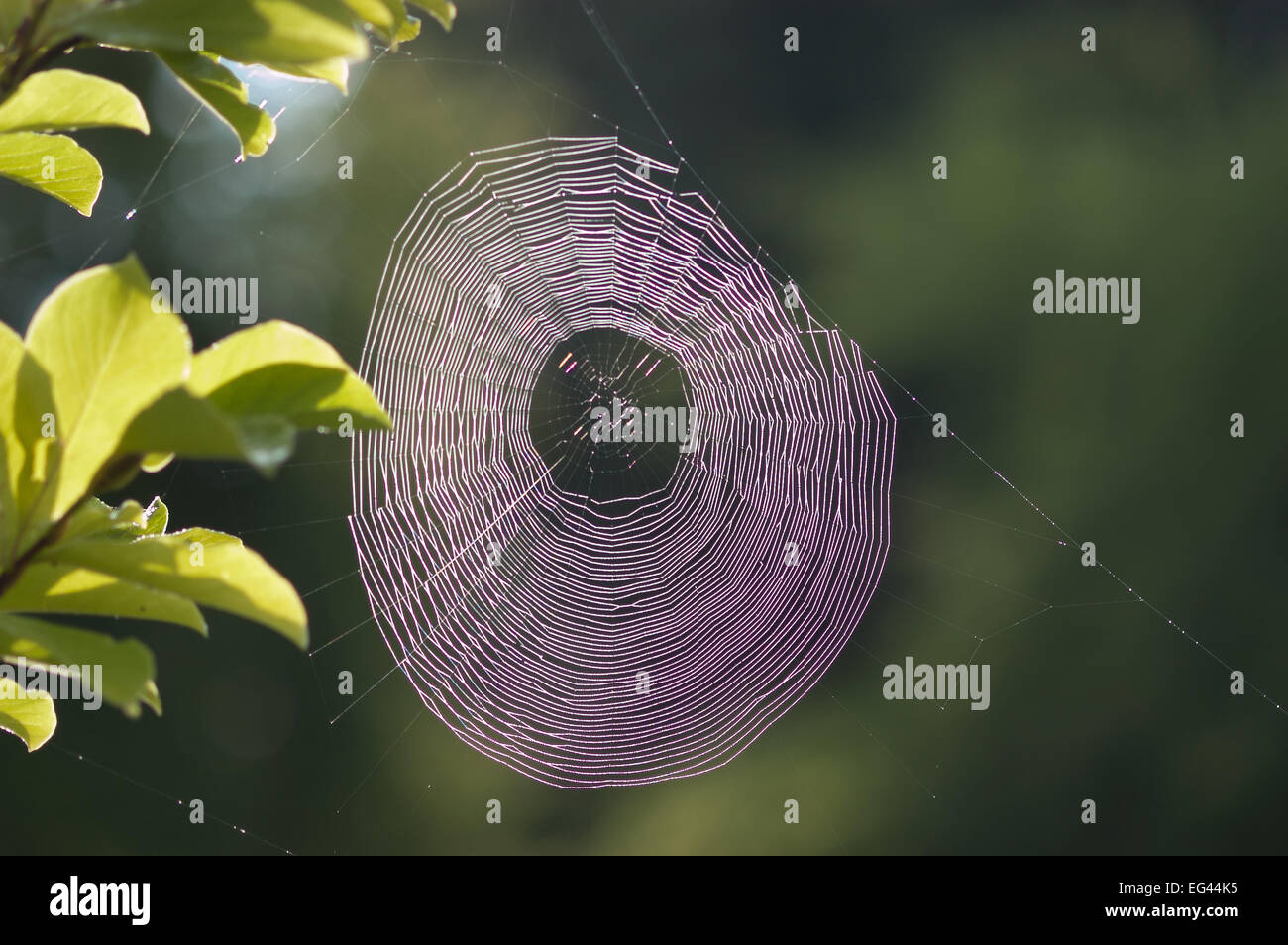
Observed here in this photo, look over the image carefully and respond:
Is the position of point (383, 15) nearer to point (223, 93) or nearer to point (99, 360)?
point (223, 93)

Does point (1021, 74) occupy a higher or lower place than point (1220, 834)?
higher

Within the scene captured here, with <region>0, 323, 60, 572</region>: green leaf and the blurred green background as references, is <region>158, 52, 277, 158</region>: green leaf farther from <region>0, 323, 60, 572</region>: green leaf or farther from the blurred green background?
the blurred green background

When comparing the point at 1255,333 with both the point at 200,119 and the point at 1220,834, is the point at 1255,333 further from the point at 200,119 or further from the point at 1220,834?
the point at 200,119

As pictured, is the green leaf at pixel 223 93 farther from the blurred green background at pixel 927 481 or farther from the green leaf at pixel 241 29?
the blurred green background at pixel 927 481

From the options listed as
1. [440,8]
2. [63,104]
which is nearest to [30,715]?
[63,104]

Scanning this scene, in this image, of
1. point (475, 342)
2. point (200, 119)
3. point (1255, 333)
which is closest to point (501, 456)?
point (475, 342)

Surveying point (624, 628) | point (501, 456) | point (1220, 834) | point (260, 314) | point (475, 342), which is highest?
point (260, 314)

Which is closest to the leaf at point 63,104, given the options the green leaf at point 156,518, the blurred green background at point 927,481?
the green leaf at point 156,518

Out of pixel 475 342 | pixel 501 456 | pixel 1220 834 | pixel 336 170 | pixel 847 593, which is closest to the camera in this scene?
pixel 475 342
